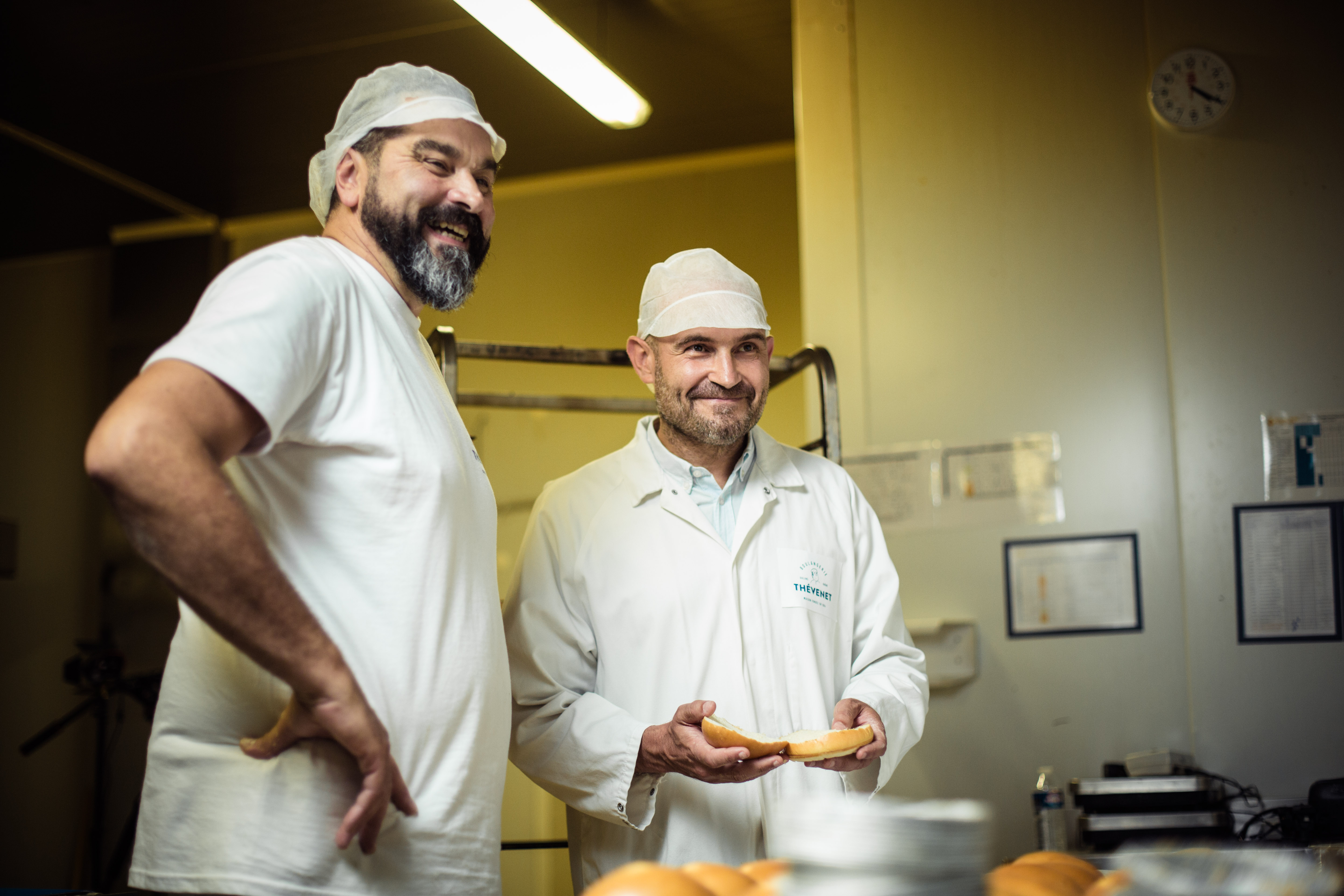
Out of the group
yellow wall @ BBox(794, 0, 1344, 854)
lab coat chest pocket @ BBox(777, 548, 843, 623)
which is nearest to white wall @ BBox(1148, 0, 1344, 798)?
yellow wall @ BBox(794, 0, 1344, 854)

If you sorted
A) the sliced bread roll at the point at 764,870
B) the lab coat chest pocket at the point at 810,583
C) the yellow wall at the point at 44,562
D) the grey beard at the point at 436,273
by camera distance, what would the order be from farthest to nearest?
1. the yellow wall at the point at 44,562
2. the lab coat chest pocket at the point at 810,583
3. the grey beard at the point at 436,273
4. the sliced bread roll at the point at 764,870

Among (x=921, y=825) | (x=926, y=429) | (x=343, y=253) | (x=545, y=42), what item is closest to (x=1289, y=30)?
(x=926, y=429)

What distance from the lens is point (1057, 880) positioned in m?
0.94

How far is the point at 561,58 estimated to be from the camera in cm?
340

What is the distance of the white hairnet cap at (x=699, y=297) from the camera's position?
205 centimetres

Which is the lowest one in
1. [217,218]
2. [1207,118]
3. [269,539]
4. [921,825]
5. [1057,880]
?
[1057,880]

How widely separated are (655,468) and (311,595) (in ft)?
3.43

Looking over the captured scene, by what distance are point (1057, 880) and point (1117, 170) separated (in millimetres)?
2682

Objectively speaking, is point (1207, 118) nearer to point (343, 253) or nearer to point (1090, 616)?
point (1090, 616)

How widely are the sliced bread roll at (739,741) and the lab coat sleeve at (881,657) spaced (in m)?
0.33

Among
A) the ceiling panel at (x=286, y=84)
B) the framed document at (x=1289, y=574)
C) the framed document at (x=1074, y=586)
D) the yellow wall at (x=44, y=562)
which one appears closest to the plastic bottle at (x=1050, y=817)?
the framed document at (x=1074, y=586)

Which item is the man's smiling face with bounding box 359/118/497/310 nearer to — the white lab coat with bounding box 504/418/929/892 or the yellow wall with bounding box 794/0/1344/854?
the white lab coat with bounding box 504/418/929/892

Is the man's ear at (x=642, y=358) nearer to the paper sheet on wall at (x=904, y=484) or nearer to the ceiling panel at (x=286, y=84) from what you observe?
the paper sheet on wall at (x=904, y=484)

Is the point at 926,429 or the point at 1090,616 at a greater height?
the point at 926,429
